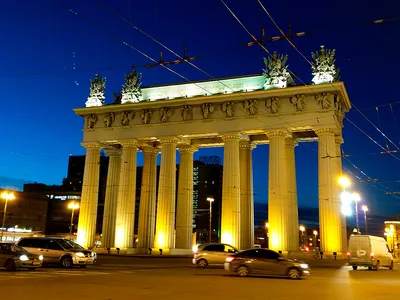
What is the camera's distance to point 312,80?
43938 millimetres

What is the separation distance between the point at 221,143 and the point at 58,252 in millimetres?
27807

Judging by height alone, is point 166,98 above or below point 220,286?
above

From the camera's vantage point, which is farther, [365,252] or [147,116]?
[147,116]

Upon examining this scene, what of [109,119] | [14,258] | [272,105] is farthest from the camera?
[109,119]

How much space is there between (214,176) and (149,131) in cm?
6133

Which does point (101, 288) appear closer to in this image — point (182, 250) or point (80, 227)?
point (182, 250)

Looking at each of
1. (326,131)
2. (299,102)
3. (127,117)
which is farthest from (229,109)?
(127,117)

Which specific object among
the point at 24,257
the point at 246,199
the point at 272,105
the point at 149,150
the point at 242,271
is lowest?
the point at 242,271

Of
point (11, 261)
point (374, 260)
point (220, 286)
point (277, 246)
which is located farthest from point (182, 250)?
point (220, 286)

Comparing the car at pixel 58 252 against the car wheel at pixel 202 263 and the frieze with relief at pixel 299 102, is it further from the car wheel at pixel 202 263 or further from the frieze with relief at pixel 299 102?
the frieze with relief at pixel 299 102

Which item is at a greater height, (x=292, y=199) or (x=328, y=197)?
(x=292, y=199)

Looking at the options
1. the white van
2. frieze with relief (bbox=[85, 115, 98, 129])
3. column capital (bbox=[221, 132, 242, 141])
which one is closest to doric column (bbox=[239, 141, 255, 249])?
column capital (bbox=[221, 132, 242, 141])

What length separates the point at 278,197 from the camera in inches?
1665

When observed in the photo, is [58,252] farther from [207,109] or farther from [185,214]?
[207,109]
